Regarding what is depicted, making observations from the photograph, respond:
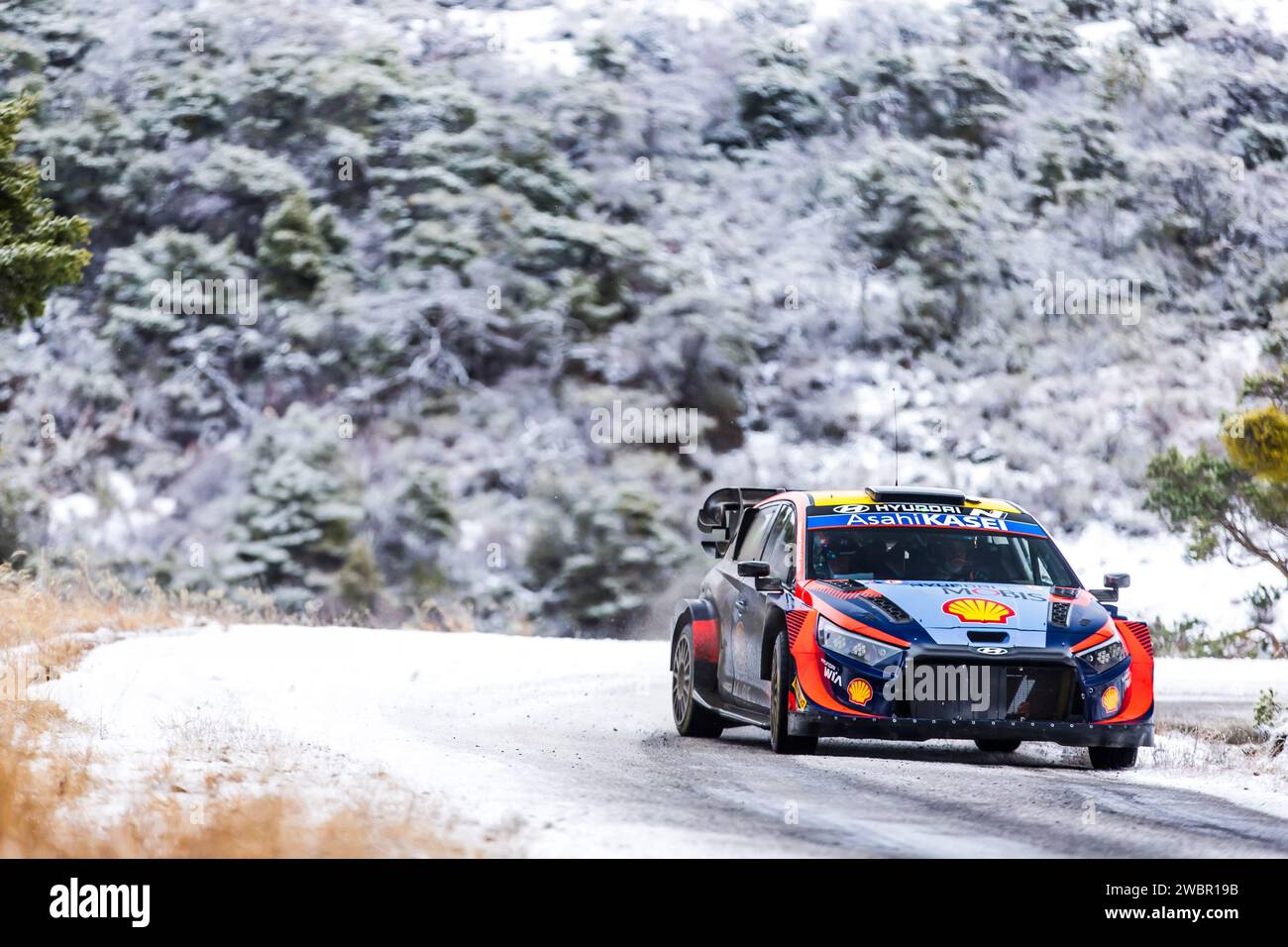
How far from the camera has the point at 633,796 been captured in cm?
930

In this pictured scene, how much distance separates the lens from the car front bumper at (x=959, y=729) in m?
10.5

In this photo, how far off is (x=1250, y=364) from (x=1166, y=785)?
32.2 meters

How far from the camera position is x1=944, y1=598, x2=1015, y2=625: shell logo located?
10.8m

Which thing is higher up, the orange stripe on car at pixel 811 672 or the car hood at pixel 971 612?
the car hood at pixel 971 612

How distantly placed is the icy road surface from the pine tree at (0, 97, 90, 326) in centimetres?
362

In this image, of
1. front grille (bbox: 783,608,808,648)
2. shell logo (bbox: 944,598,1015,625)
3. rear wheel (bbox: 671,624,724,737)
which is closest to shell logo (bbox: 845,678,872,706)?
front grille (bbox: 783,608,808,648)

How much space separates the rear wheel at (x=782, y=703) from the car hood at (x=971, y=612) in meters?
0.45

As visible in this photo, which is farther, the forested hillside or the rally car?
the forested hillside

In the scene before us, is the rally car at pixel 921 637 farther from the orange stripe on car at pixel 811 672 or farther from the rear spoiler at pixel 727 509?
the rear spoiler at pixel 727 509

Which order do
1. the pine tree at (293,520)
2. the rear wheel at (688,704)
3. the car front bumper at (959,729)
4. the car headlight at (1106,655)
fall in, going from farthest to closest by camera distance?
1. the pine tree at (293,520)
2. the rear wheel at (688,704)
3. the car headlight at (1106,655)
4. the car front bumper at (959,729)

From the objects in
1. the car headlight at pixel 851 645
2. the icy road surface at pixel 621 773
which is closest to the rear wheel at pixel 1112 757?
the icy road surface at pixel 621 773

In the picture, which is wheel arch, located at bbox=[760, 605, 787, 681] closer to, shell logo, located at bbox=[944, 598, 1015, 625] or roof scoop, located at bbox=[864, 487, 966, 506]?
shell logo, located at bbox=[944, 598, 1015, 625]

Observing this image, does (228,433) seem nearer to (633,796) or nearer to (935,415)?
(935,415)
